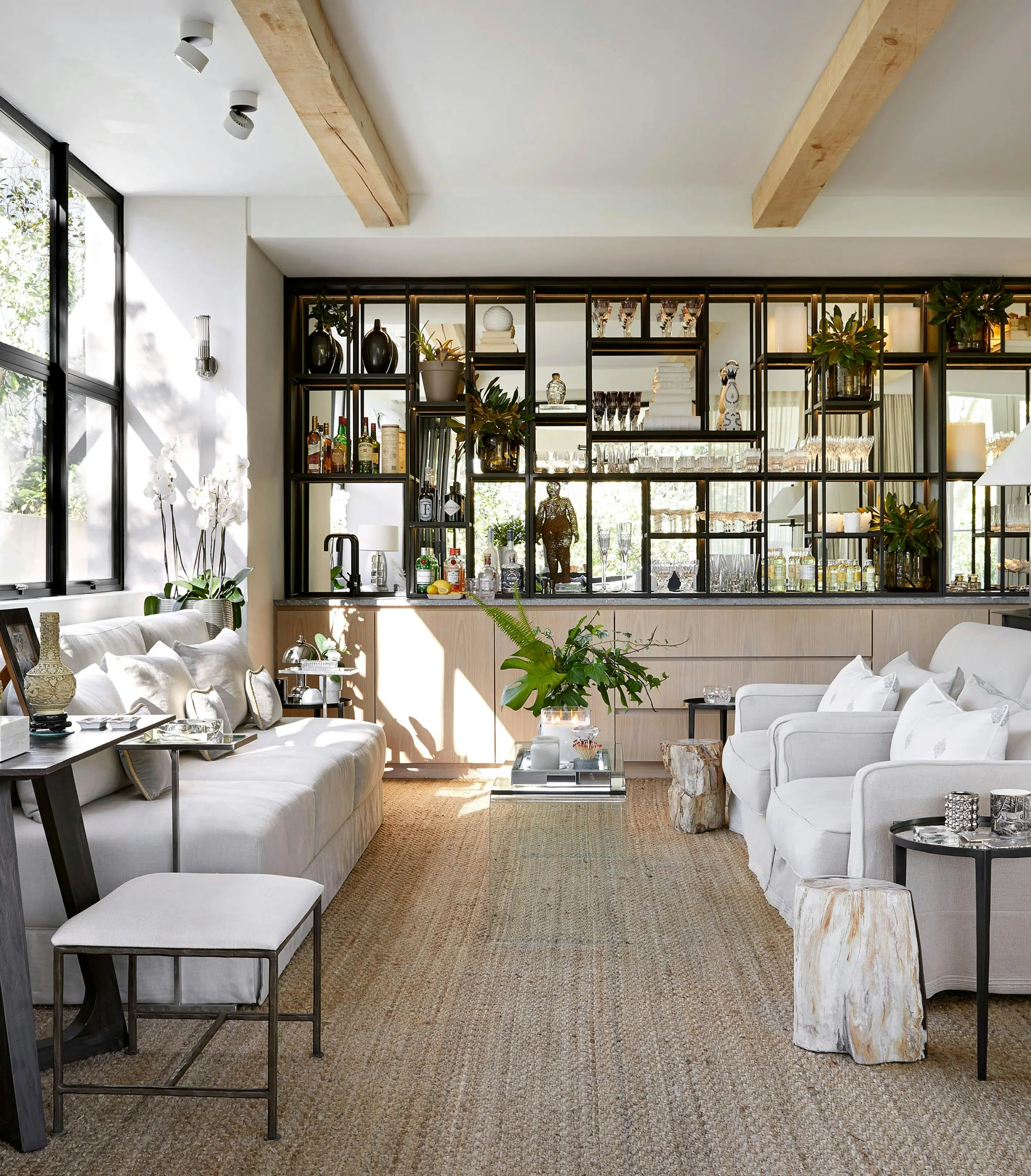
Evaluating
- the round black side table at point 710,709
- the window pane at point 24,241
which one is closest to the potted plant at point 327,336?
the window pane at point 24,241

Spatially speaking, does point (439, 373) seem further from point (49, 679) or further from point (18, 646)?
point (49, 679)

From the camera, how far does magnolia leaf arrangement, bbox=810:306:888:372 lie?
5.79 meters

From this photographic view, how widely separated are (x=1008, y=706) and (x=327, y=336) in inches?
172

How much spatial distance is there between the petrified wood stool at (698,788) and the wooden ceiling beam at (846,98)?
2.57m

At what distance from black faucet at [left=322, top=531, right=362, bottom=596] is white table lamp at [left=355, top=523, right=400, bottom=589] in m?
0.05

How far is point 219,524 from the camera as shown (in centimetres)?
480

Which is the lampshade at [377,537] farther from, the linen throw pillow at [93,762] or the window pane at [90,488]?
the linen throw pillow at [93,762]

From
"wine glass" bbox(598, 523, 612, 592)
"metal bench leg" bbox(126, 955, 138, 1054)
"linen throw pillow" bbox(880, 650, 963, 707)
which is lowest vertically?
"metal bench leg" bbox(126, 955, 138, 1054)

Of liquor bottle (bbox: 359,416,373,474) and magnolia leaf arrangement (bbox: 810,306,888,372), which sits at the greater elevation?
magnolia leaf arrangement (bbox: 810,306,888,372)

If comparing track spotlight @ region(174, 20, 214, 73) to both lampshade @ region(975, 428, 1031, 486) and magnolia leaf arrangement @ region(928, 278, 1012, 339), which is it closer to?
lampshade @ region(975, 428, 1031, 486)

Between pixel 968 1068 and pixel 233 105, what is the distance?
13.6 ft

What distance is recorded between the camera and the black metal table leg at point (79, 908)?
2.39 m

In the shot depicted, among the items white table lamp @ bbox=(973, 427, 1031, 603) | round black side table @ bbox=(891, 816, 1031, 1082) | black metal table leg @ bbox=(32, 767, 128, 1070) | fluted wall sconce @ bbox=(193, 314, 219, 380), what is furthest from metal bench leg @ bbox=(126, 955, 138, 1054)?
fluted wall sconce @ bbox=(193, 314, 219, 380)

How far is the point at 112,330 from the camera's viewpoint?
17.0ft
